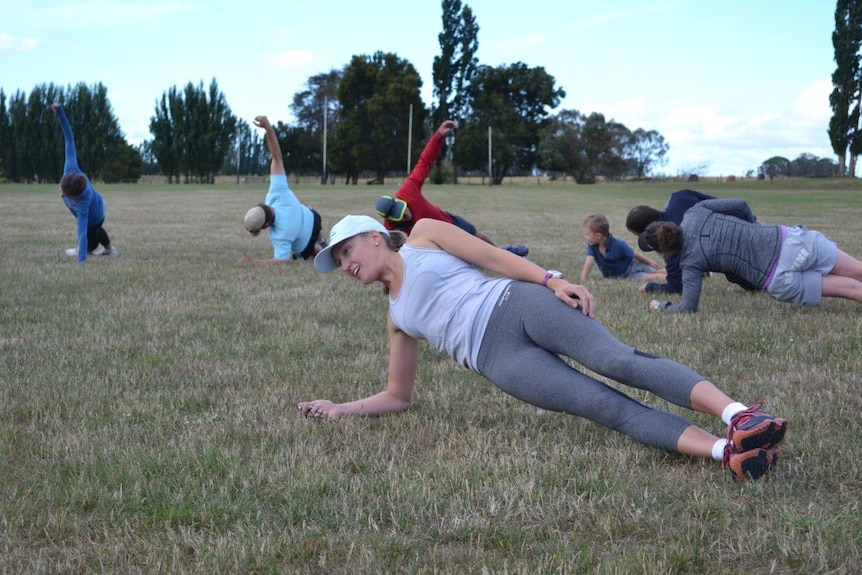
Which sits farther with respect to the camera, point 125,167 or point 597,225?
point 125,167

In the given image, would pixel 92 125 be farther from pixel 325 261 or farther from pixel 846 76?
pixel 325 261

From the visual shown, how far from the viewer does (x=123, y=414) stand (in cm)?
449

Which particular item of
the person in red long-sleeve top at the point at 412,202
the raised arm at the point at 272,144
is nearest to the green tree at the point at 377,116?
the raised arm at the point at 272,144

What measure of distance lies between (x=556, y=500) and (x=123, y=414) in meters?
2.45

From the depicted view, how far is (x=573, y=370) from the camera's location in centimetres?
390

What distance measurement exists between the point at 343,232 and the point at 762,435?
2.06m

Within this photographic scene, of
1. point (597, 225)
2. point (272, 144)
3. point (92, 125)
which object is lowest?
point (597, 225)

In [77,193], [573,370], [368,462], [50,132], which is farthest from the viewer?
[50,132]

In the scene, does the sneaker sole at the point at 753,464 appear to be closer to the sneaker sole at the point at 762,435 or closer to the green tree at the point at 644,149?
the sneaker sole at the point at 762,435

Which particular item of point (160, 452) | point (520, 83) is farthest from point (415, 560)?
point (520, 83)

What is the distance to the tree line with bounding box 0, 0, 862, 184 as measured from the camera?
73.6 meters

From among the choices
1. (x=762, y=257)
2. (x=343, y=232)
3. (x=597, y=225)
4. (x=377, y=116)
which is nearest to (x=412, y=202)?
(x=597, y=225)

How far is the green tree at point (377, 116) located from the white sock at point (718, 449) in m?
76.2

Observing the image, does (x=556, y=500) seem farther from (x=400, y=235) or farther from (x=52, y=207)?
(x=52, y=207)
